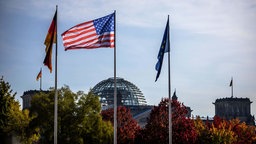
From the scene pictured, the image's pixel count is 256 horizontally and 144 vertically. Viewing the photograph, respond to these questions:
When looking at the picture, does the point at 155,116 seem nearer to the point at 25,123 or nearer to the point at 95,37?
the point at 25,123

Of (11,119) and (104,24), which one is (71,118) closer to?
(11,119)

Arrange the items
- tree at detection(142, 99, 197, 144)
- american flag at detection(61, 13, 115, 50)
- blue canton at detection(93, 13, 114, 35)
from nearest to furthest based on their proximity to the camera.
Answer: american flag at detection(61, 13, 115, 50)
blue canton at detection(93, 13, 114, 35)
tree at detection(142, 99, 197, 144)

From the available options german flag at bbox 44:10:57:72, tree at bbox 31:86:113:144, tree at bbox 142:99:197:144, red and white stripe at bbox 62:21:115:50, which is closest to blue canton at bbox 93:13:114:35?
red and white stripe at bbox 62:21:115:50

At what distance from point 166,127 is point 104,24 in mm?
41501

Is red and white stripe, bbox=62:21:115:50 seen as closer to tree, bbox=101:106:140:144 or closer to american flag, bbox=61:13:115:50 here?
american flag, bbox=61:13:115:50

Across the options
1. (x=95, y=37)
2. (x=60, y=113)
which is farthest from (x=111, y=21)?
(x=60, y=113)

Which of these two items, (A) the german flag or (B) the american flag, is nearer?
(B) the american flag

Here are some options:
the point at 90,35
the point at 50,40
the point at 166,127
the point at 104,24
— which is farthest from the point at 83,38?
the point at 166,127

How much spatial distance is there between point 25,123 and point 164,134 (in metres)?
20.5

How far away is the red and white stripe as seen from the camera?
169 ft

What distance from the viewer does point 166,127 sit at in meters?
92.0

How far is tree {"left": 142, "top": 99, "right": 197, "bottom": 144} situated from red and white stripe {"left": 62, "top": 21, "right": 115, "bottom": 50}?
136 feet

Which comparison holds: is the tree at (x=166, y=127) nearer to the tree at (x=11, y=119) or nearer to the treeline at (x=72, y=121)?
the treeline at (x=72, y=121)

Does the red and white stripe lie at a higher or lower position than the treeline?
higher
